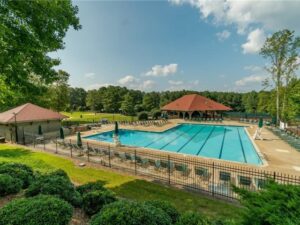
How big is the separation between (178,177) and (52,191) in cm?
701

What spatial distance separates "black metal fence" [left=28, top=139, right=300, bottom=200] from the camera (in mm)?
8492

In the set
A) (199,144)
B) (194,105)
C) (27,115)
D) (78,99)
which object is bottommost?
(199,144)

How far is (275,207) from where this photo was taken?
7.43 ft

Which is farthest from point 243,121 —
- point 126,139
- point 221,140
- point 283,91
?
point 126,139

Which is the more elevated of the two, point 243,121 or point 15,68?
point 15,68

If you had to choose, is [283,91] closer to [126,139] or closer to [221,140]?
[221,140]

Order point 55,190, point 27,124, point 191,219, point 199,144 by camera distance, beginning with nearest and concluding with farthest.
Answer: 1. point 191,219
2. point 55,190
3. point 199,144
4. point 27,124

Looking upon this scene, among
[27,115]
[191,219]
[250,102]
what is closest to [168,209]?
[191,219]

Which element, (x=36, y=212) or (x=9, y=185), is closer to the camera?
(x=36, y=212)

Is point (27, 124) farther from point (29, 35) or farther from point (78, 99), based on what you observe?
point (78, 99)

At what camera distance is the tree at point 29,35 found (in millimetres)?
6363

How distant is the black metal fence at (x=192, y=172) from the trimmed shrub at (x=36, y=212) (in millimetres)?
5275

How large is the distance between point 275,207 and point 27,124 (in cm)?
2453

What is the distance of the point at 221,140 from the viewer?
21453 millimetres
